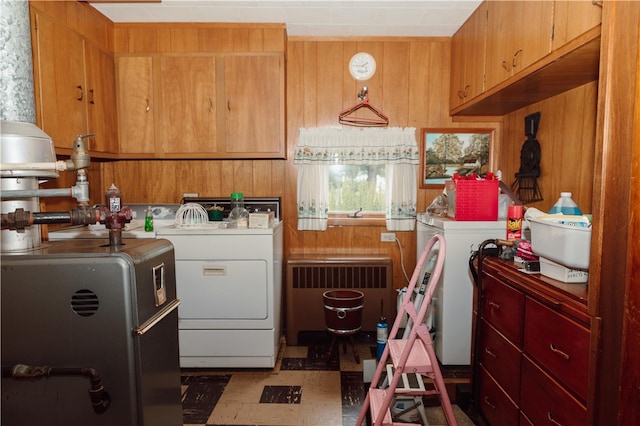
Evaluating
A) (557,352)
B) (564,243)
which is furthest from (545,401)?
(564,243)

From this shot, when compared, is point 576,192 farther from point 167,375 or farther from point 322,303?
point 167,375

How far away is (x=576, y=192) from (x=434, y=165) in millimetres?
1209

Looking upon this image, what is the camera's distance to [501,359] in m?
1.78

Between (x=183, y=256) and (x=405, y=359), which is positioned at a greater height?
(x=183, y=256)

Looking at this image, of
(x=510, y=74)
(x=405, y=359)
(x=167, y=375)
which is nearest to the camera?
(x=167, y=375)

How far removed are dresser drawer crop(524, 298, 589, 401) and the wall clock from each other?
2.29m

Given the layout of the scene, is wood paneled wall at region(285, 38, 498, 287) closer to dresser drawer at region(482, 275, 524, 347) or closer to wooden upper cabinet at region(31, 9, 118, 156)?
wooden upper cabinet at region(31, 9, 118, 156)

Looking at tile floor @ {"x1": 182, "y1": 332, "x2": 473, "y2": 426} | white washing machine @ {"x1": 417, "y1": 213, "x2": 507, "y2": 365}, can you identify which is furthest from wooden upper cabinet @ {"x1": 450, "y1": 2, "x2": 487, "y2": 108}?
tile floor @ {"x1": 182, "y1": 332, "x2": 473, "y2": 426}

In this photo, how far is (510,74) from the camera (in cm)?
210

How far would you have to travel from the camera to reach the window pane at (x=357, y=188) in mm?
3357

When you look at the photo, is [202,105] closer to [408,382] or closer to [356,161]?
[356,161]

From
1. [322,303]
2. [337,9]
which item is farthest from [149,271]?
[337,9]

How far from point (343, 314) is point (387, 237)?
0.91 metres

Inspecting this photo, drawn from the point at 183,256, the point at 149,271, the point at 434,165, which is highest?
the point at 434,165
